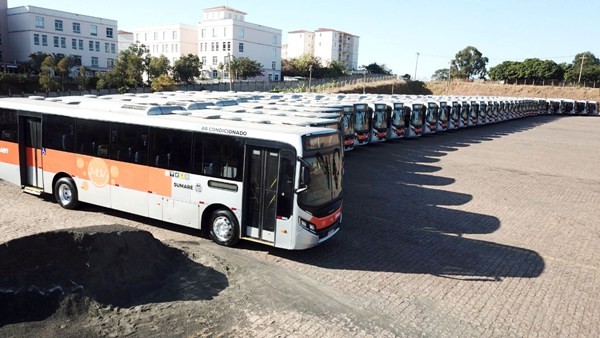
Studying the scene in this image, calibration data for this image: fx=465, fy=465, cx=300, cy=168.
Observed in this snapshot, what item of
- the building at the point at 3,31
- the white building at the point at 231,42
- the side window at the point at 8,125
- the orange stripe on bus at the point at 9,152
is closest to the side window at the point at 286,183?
the orange stripe on bus at the point at 9,152

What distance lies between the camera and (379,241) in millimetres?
10688

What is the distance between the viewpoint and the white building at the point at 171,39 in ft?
299

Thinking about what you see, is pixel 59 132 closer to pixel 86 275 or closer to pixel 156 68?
pixel 86 275

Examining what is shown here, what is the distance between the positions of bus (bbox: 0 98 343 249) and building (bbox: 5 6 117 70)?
62704mm

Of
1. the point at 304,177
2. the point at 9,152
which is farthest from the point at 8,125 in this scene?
the point at 304,177

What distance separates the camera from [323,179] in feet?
30.7

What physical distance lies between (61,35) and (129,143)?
68.6 m

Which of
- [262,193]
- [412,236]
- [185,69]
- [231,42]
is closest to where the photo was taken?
[262,193]

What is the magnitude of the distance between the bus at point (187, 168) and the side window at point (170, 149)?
0.07 feet

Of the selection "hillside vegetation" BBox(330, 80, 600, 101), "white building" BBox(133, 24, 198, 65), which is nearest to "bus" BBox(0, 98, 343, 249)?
"hillside vegetation" BBox(330, 80, 600, 101)

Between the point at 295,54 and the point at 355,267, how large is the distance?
128 metres

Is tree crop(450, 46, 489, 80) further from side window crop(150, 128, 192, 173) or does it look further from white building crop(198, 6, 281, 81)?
side window crop(150, 128, 192, 173)

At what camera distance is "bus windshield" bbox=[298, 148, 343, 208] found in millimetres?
8977

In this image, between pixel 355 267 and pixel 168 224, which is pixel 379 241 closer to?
pixel 355 267
